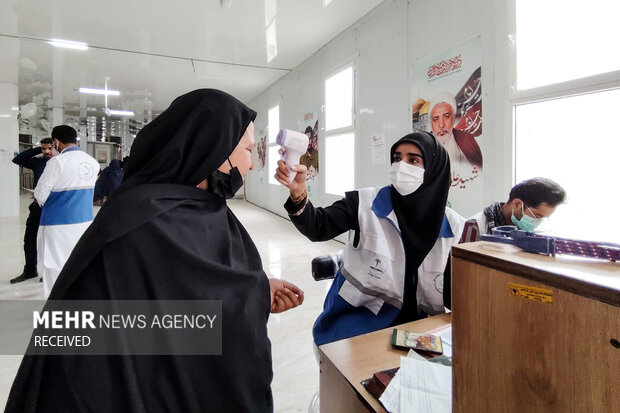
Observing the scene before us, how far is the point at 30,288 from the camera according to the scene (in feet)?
10.0

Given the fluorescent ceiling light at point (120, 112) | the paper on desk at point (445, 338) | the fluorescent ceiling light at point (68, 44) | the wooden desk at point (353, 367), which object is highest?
the fluorescent ceiling light at point (120, 112)

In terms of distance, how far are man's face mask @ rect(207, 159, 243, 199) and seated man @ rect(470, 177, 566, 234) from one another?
113 centimetres

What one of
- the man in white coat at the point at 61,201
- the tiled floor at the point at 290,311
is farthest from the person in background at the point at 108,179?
the man in white coat at the point at 61,201

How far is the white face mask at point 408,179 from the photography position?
1.39m

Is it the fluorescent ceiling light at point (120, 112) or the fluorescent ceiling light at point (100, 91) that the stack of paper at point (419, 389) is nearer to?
the fluorescent ceiling light at point (100, 91)

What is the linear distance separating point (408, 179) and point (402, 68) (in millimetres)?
2477

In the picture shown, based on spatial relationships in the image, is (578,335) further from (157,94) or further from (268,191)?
(157,94)

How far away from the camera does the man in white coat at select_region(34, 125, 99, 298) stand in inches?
96.8

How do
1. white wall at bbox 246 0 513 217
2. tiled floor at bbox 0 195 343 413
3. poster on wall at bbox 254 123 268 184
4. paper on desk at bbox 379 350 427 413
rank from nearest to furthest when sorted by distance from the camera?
1. paper on desk at bbox 379 350 427 413
2. tiled floor at bbox 0 195 343 413
3. white wall at bbox 246 0 513 217
4. poster on wall at bbox 254 123 268 184

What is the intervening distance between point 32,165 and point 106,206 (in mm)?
3349

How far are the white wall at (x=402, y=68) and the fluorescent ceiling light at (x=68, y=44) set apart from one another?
348cm

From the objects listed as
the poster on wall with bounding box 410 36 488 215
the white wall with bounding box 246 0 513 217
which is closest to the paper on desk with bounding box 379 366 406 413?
the white wall with bounding box 246 0 513 217

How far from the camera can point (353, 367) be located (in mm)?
864

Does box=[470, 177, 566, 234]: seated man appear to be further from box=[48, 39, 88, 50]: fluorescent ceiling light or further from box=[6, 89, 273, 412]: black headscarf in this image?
box=[48, 39, 88, 50]: fluorescent ceiling light
